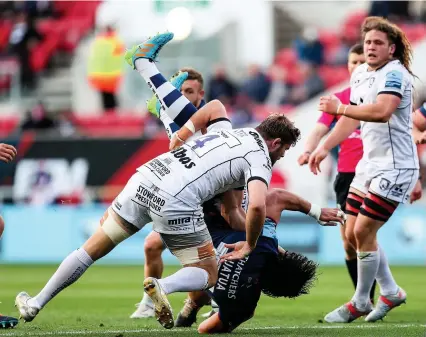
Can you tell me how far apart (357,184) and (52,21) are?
17170 millimetres

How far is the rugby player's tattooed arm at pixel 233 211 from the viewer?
26.1ft

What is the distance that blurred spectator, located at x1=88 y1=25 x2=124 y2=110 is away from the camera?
21953 millimetres

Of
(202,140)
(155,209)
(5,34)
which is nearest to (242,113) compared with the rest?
(5,34)

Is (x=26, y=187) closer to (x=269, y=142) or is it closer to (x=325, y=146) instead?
(x=325, y=146)

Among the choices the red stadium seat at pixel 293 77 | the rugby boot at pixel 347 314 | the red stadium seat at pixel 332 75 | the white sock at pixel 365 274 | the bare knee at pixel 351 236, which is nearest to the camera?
the white sock at pixel 365 274

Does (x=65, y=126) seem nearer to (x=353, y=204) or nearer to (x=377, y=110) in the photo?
(x=353, y=204)

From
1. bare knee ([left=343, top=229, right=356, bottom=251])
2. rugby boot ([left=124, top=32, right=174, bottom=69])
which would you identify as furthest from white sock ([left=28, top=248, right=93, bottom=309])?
bare knee ([left=343, top=229, right=356, bottom=251])

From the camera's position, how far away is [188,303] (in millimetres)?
8461

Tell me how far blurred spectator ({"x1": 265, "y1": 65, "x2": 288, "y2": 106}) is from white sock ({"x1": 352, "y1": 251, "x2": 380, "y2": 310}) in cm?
1302

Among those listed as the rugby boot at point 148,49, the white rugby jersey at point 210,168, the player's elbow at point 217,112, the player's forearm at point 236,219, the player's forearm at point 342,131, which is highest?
the rugby boot at point 148,49

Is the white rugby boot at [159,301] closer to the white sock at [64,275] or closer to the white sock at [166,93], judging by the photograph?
the white sock at [64,275]

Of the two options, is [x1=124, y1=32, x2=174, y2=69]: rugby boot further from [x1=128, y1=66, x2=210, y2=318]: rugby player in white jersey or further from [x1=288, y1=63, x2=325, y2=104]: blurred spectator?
[x1=288, y1=63, x2=325, y2=104]: blurred spectator

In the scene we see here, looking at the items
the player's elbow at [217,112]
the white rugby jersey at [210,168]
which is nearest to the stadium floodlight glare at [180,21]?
the player's elbow at [217,112]

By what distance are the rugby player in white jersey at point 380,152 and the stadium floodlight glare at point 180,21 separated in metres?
15.8
